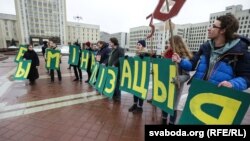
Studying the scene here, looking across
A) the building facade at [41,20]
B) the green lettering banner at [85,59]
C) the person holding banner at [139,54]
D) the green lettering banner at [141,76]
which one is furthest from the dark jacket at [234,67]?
the building facade at [41,20]

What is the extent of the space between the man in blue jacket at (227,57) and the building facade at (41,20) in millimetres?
72132

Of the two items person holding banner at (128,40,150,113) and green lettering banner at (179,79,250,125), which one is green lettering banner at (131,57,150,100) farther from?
green lettering banner at (179,79,250,125)

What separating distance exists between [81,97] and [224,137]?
404 cm

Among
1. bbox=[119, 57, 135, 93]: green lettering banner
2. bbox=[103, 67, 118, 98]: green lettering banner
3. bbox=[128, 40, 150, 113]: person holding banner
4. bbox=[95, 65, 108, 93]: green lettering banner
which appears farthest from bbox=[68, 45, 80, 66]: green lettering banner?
bbox=[128, 40, 150, 113]: person holding banner

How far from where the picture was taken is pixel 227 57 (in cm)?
158

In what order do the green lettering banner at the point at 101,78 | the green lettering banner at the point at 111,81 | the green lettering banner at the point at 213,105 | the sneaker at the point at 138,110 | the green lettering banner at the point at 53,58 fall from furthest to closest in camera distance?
the green lettering banner at the point at 53,58 → the green lettering banner at the point at 101,78 → the green lettering banner at the point at 111,81 → the sneaker at the point at 138,110 → the green lettering banner at the point at 213,105

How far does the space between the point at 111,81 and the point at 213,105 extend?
2.85 m

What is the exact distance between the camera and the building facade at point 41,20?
206 feet

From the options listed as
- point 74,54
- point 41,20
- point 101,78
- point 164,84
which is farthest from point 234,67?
point 41,20

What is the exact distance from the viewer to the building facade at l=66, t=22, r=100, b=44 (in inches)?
3425

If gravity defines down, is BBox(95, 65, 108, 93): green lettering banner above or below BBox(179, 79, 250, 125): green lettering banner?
below

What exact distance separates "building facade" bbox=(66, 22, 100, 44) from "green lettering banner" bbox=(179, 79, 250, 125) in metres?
89.4

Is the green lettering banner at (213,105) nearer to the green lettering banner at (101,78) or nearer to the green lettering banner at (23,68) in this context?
the green lettering banner at (101,78)

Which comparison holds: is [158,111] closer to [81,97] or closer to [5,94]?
[81,97]
